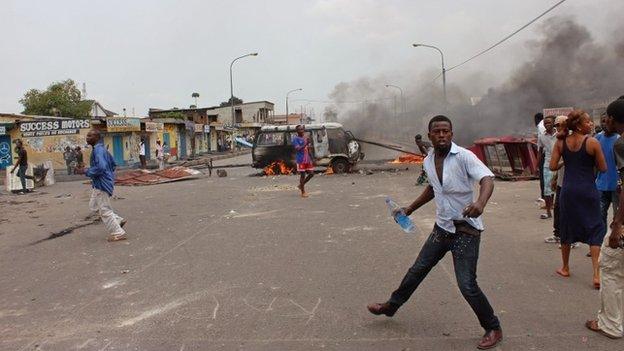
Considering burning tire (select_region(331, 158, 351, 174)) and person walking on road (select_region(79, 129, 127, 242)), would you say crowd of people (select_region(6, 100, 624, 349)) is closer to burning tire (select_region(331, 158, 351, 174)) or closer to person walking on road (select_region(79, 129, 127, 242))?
person walking on road (select_region(79, 129, 127, 242))

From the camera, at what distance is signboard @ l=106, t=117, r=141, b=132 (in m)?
30.5

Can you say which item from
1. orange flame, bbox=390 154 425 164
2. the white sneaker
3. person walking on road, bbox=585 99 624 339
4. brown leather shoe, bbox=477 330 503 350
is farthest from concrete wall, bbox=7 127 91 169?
person walking on road, bbox=585 99 624 339

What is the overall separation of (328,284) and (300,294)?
398 mm

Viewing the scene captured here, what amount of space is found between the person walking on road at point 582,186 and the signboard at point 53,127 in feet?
85.9

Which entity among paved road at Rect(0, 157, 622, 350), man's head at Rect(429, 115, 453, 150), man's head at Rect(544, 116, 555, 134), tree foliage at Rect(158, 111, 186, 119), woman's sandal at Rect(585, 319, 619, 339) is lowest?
paved road at Rect(0, 157, 622, 350)

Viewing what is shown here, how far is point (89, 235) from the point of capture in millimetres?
8516

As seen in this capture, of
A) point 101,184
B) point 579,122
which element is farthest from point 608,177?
point 101,184

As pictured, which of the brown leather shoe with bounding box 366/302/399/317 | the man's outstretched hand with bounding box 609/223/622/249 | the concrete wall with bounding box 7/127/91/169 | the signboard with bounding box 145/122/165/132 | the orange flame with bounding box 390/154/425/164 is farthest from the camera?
the signboard with bounding box 145/122/165/132

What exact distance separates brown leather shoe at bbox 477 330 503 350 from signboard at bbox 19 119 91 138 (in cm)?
2674

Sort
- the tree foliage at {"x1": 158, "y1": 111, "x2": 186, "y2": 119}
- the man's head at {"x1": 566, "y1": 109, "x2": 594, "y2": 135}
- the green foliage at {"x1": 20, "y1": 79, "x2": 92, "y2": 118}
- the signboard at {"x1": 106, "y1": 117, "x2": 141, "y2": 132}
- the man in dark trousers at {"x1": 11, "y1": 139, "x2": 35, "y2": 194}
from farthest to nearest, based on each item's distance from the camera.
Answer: the tree foliage at {"x1": 158, "y1": 111, "x2": 186, "y2": 119} < the green foliage at {"x1": 20, "y1": 79, "x2": 92, "y2": 118} < the signboard at {"x1": 106, "y1": 117, "x2": 141, "y2": 132} < the man in dark trousers at {"x1": 11, "y1": 139, "x2": 35, "y2": 194} < the man's head at {"x1": 566, "y1": 109, "x2": 594, "y2": 135}

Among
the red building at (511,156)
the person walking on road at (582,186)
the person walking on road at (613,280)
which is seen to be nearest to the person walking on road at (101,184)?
the person walking on road at (582,186)

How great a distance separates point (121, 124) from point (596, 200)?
2976 cm

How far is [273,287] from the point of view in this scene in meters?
5.12

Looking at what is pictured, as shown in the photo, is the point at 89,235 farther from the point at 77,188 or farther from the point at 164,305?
the point at 77,188
